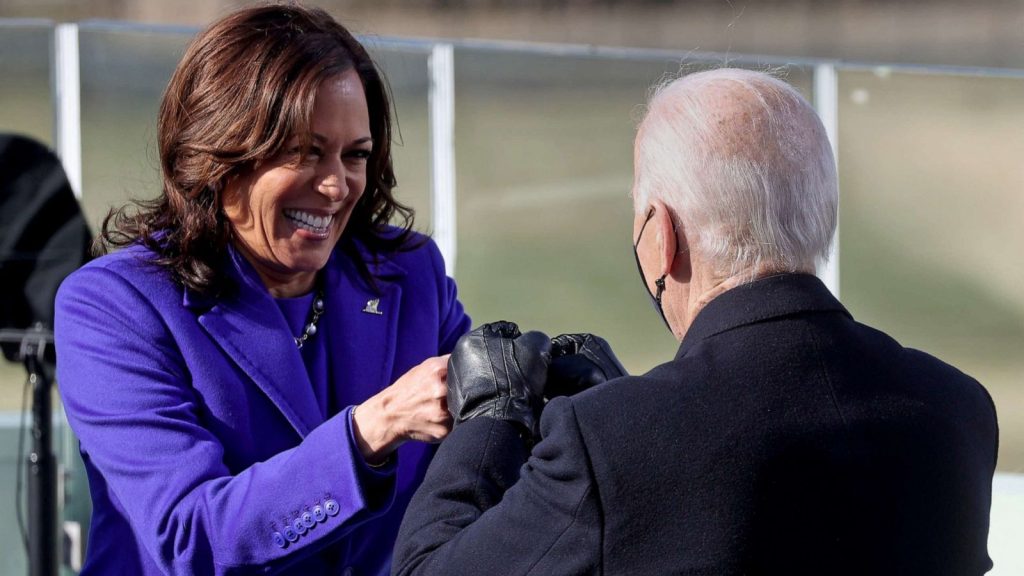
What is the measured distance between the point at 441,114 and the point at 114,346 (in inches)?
109

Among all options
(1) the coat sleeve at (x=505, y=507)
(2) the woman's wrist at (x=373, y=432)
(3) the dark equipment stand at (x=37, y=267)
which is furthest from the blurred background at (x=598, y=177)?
(1) the coat sleeve at (x=505, y=507)

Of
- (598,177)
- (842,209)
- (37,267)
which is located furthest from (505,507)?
(598,177)

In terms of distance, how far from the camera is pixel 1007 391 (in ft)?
17.0

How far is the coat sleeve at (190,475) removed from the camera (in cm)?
180

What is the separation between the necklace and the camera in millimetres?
2113

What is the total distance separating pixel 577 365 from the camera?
183cm

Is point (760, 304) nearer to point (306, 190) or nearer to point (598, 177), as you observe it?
point (306, 190)

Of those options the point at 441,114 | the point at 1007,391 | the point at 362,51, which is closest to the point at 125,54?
the point at 441,114

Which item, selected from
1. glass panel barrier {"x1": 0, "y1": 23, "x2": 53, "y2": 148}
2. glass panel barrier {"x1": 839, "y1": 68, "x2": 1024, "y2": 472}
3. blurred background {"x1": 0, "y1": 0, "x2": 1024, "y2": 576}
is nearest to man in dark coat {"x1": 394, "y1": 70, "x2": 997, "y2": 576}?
blurred background {"x1": 0, "y1": 0, "x2": 1024, "y2": 576}

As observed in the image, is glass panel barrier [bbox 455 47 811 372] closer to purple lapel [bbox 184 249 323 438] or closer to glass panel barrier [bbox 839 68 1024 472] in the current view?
glass panel barrier [bbox 839 68 1024 472]

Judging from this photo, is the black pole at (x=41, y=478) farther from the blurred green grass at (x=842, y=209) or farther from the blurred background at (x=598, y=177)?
the blurred green grass at (x=842, y=209)

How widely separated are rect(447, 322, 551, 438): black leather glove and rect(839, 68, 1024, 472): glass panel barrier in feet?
10.6

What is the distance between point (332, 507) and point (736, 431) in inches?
26.4

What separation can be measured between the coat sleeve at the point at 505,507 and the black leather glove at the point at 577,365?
7.5 inches
